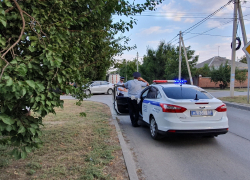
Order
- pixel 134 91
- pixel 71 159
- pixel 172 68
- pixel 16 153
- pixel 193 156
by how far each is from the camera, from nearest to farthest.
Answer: pixel 16 153 → pixel 71 159 → pixel 193 156 → pixel 134 91 → pixel 172 68

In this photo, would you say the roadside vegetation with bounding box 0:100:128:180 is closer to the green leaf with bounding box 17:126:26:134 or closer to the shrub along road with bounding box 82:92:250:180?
the shrub along road with bounding box 82:92:250:180

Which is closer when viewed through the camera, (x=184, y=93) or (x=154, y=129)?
(x=184, y=93)

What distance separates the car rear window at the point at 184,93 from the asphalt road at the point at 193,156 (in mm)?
1197

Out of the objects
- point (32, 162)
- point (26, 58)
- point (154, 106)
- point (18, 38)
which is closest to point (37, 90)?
point (26, 58)

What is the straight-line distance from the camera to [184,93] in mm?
5645

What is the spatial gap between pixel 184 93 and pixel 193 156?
65.1 inches

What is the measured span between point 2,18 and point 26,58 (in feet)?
1.59

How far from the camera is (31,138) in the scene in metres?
2.77

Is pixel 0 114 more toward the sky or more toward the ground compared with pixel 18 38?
more toward the ground

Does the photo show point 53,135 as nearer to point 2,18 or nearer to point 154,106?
point 154,106

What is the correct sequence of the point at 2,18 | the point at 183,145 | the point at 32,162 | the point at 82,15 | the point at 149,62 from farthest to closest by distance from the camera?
the point at 149,62 < the point at 183,145 < the point at 32,162 < the point at 82,15 < the point at 2,18

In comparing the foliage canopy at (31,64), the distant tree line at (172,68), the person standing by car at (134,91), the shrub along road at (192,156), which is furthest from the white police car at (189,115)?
the distant tree line at (172,68)

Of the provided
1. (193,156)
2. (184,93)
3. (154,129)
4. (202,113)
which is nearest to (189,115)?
(202,113)

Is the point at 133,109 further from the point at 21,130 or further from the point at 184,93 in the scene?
the point at 21,130
